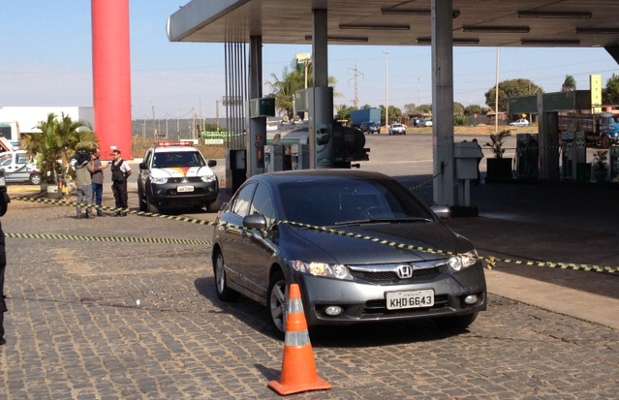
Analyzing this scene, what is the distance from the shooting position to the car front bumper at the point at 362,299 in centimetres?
759

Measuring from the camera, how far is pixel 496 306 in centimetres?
979

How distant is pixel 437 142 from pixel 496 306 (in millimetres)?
9563

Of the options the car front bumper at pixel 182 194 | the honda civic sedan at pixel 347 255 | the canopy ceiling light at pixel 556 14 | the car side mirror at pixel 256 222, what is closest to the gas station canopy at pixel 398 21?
the canopy ceiling light at pixel 556 14

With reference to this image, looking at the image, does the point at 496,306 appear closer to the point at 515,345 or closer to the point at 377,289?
the point at 515,345

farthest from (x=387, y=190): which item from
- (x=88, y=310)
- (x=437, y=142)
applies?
(x=437, y=142)

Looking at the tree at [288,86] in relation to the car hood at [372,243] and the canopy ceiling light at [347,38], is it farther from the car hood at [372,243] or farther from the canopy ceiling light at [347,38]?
the car hood at [372,243]

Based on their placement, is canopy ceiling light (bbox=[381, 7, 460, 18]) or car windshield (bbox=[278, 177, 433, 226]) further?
canopy ceiling light (bbox=[381, 7, 460, 18])

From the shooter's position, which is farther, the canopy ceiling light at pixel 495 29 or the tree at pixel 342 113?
the tree at pixel 342 113

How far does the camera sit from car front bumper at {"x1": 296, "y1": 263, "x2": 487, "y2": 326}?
7.59 meters

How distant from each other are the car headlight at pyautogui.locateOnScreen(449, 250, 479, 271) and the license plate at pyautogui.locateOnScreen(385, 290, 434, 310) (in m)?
0.40

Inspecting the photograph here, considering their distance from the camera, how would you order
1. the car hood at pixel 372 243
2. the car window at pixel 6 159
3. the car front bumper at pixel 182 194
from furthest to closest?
the car window at pixel 6 159 < the car front bumper at pixel 182 194 < the car hood at pixel 372 243

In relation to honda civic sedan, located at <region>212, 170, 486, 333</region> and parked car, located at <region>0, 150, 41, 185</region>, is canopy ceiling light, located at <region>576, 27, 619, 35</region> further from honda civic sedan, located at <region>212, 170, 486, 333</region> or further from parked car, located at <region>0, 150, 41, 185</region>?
parked car, located at <region>0, 150, 41, 185</region>

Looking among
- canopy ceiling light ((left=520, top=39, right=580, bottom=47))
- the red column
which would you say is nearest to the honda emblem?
canopy ceiling light ((left=520, top=39, right=580, bottom=47))

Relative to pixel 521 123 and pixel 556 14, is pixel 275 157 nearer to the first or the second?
pixel 556 14
